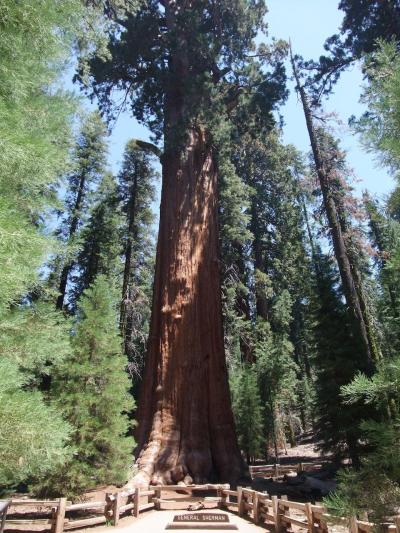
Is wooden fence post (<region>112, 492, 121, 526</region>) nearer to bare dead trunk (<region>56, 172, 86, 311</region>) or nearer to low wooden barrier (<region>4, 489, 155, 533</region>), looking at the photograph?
low wooden barrier (<region>4, 489, 155, 533</region>)

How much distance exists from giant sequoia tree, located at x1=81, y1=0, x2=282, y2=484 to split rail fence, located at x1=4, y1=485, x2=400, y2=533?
57 centimetres

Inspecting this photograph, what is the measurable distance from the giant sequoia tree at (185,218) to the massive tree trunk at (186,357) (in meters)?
0.02

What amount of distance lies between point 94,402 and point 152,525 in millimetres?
2415

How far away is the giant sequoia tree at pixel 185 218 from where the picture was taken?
9.34m

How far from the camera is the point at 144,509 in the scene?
7926mm

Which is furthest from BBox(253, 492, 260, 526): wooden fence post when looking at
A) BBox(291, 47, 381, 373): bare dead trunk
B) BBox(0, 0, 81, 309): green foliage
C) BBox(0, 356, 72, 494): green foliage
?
BBox(0, 0, 81, 309): green foliage

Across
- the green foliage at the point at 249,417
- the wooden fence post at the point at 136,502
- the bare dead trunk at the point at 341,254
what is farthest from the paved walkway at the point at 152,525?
the green foliage at the point at 249,417

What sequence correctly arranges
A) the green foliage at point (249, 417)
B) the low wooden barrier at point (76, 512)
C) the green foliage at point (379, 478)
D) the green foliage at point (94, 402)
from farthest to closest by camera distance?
the green foliage at point (249, 417), the green foliage at point (94, 402), the low wooden barrier at point (76, 512), the green foliage at point (379, 478)

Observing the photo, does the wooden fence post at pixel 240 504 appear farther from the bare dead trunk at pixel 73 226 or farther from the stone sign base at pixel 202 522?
the bare dead trunk at pixel 73 226

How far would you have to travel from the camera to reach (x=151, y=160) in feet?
78.2

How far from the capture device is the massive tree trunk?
356 inches

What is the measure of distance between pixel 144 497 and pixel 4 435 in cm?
588

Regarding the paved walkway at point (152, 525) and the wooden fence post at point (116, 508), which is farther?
the wooden fence post at point (116, 508)

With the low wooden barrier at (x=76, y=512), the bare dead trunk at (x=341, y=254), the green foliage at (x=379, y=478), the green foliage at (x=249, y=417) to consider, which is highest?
the bare dead trunk at (x=341, y=254)
